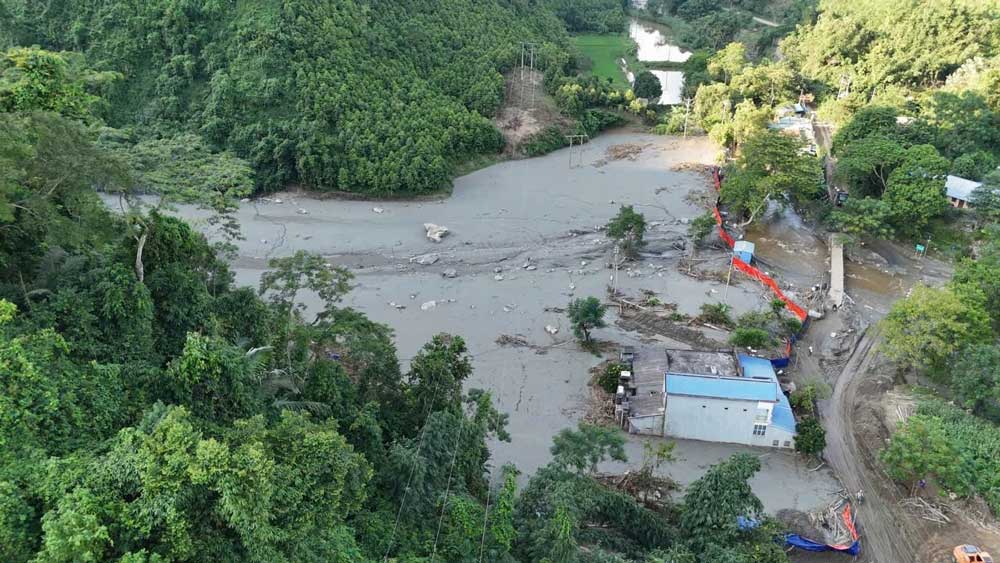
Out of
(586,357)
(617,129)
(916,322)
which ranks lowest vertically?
(586,357)

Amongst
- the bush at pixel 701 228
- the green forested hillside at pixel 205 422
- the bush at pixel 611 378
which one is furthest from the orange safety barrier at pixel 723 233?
the green forested hillside at pixel 205 422

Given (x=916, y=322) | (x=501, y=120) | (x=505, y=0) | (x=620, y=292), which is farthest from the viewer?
(x=505, y=0)

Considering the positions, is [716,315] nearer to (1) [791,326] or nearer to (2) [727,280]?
(1) [791,326]

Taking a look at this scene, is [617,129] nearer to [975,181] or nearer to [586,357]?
[975,181]

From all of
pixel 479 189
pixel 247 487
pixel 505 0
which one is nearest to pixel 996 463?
pixel 247 487

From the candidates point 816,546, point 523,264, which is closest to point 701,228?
point 523,264

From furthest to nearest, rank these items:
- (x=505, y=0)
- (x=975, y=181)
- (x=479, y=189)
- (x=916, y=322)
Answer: (x=505, y=0) < (x=479, y=189) < (x=975, y=181) < (x=916, y=322)
